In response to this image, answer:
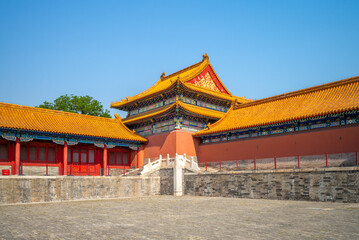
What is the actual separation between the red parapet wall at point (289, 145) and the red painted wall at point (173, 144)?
131cm

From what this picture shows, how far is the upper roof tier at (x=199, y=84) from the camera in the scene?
102ft

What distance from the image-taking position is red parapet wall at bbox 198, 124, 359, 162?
66.9 feet

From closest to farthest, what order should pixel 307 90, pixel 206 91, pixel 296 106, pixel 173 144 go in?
pixel 296 106
pixel 307 90
pixel 173 144
pixel 206 91

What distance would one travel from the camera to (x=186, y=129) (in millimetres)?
29375

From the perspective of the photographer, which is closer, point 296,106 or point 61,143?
point 296,106

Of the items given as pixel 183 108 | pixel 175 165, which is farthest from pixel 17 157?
pixel 183 108

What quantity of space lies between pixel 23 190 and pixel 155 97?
15012 millimetres

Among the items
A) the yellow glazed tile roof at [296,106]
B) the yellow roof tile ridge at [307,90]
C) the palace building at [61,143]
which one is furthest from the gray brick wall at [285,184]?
the palace building at [61,143]

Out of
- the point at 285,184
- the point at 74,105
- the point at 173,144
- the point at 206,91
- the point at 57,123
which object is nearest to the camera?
the point at 285,184

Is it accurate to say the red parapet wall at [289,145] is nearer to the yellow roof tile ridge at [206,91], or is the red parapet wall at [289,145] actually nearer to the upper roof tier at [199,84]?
the yellow roof tile ridge at [206,91]

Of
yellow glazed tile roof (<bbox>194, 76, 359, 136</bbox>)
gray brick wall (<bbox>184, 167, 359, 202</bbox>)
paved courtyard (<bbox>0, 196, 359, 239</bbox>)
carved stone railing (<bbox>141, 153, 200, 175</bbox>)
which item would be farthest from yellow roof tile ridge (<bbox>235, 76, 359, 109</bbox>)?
paved courtyard (<bbox>0, 196, 359, 239</bbox>)

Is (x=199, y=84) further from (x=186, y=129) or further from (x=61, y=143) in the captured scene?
(x=61, y=143)

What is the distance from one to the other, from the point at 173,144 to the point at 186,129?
5.74ft

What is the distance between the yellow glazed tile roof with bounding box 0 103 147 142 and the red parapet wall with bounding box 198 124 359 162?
7604 millimetres
